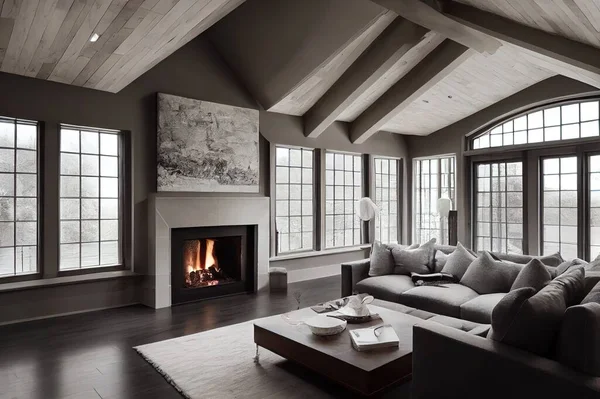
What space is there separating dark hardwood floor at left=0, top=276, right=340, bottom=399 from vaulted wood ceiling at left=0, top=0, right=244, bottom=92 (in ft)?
9.09

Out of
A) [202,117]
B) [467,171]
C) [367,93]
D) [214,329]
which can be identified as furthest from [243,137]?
[467,171]

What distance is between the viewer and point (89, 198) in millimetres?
5215

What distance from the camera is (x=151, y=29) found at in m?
3.77

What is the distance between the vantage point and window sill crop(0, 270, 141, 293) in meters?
4.57

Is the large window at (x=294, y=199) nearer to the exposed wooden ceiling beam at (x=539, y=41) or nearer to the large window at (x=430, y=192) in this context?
the large window at (x=430, y=192)

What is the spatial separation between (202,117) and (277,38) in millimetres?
1481

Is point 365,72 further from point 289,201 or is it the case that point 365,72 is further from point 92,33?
point 92,33

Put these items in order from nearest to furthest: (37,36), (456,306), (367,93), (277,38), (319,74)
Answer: (37,36)
(456,306)
(277,38)
(319,74)
(367,93)

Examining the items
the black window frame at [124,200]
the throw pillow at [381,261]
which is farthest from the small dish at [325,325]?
the black window frame at [124,200]

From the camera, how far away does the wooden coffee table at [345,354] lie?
2576mm

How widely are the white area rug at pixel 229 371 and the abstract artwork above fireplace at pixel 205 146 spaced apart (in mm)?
2343

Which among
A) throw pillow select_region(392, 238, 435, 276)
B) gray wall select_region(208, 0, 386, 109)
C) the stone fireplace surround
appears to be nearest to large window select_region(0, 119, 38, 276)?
the stone fireplace surround

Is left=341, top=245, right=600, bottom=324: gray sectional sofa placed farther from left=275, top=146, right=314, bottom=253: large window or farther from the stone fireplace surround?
left=275, top=146, right=314, bottom=253: large window

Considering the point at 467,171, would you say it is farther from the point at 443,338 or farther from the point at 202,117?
the point at 443,338
